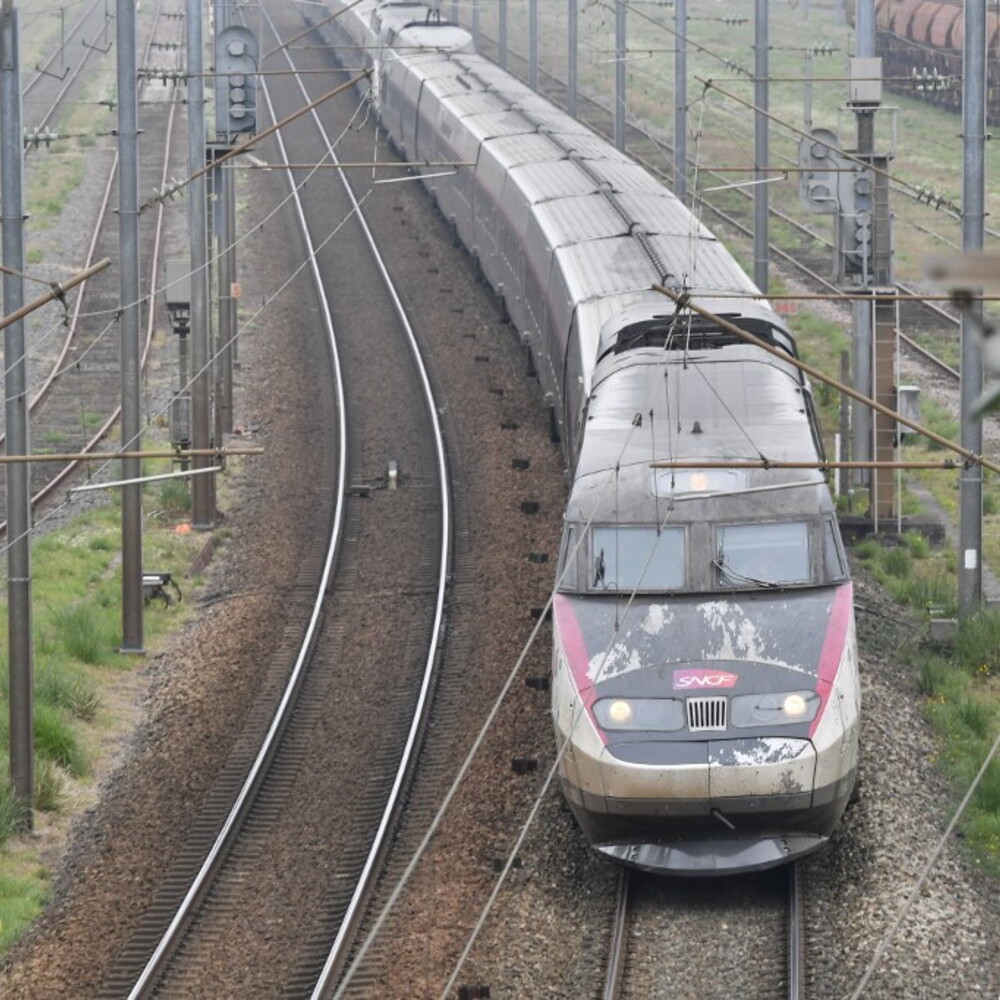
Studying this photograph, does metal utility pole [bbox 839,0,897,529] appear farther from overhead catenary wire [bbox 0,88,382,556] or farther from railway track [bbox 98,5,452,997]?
overhead catenary wire [bbox 0,88,382,556]

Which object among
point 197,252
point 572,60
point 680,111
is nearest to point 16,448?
point 197,252

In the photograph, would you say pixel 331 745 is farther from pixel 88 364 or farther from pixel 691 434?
pixel 88 364

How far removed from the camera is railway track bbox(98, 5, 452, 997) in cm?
1447

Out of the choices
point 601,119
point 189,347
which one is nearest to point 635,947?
point 189,347

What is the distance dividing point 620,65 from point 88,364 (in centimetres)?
1384

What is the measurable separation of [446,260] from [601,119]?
74.1ft

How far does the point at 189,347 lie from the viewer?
89.2ft

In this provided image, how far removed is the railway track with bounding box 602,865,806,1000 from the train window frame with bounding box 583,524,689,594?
2.15m

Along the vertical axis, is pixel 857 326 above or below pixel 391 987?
above

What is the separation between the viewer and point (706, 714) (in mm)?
14094

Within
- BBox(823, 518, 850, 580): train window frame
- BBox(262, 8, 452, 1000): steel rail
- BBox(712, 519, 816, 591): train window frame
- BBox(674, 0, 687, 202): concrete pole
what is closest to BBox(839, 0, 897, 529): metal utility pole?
BBox(262, 8, 452, 1000): steel rail

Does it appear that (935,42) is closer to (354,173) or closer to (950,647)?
(354,173)

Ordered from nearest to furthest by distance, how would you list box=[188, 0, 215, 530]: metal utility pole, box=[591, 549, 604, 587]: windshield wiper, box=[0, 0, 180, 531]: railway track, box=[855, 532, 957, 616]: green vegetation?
box=[591, 549, 604, 587]: windshield wiper → box=[855, 532, 957, 616]: green vegetation → box=[188, 0, 215, 530]: metal utility pole → box=[0, 0, 180, 531]: railway track

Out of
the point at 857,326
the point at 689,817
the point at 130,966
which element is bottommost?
the point at 130,966
